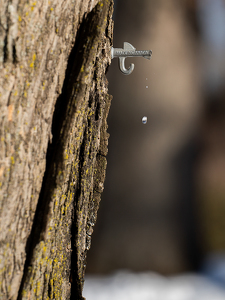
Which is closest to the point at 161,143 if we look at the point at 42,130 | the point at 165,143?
the point at 165,143

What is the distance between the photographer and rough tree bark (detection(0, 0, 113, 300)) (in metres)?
0.21

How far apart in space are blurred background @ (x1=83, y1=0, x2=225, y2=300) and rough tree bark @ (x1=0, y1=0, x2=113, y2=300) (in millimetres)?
563

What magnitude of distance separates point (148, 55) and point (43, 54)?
1.01 feet

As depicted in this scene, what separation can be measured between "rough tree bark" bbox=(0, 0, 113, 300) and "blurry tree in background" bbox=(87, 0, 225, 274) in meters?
0.56

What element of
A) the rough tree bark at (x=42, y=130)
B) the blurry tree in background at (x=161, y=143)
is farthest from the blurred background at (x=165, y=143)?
the rough tree bark at (x=42, y=130)

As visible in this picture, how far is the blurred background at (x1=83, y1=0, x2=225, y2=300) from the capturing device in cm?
85

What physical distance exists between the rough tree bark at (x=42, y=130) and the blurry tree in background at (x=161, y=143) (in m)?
0.56

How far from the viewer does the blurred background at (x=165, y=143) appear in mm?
848

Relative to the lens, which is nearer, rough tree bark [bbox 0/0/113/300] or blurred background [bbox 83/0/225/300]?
rough tree bark [bbox 0/0/113/300]

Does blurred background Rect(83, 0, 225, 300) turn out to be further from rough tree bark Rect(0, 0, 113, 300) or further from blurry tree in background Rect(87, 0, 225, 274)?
rough tree bark Rect(0, 0, 113, 300)

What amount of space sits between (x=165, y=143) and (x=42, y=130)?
0.67 meters

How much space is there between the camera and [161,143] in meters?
0.86

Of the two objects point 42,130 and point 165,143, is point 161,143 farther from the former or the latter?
point 42,130

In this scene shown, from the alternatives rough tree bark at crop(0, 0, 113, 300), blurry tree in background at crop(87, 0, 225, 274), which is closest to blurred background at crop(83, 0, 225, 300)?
blurry tree in background at crop(87, 0, 225, 274)
